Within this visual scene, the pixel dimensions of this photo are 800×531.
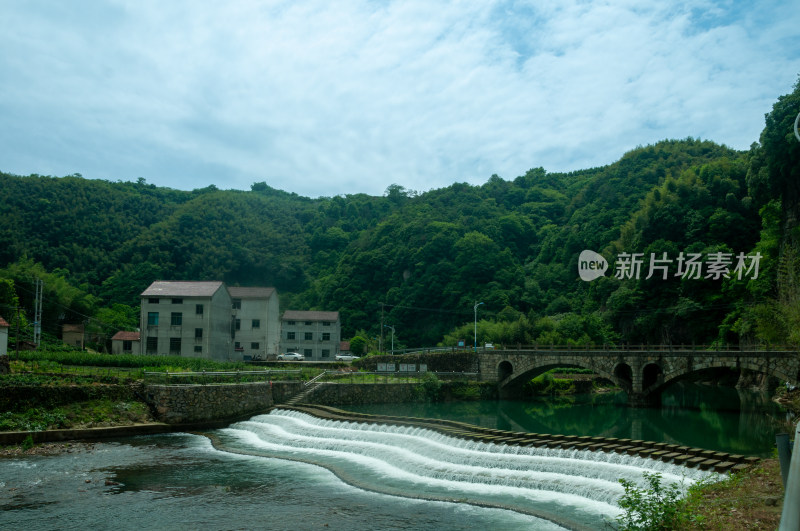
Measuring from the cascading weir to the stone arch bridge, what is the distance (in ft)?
80.3

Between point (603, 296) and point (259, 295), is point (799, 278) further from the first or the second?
point (259, 295)

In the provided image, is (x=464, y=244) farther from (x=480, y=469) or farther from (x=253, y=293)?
(x=480, y=469)

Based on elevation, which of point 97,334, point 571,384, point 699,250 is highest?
point 699,250

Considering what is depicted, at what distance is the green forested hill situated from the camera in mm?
62781

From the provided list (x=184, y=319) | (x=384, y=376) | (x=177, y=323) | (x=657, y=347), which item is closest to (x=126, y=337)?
(x=177, y=323)

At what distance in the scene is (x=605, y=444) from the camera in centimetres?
1922

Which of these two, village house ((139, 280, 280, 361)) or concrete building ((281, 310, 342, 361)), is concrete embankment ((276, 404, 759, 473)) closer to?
village house ((139, 280, 280, 361))

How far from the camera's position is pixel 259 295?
6397 centimetres

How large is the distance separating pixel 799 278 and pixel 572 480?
27.8 m

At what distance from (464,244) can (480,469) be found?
7156 centimetres

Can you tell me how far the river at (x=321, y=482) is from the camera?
14852 millimetres

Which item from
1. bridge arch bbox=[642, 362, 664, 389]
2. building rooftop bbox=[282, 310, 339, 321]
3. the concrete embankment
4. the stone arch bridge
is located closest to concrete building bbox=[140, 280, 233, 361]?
building rooftop bbox=[282, 310, 339, 321]

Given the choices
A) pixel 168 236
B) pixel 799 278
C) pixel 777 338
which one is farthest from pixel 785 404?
pixel 168 236

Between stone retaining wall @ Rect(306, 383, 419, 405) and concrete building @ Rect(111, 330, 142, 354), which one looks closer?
stone retaining wall @ Rect(306, 383, 419, 405)
